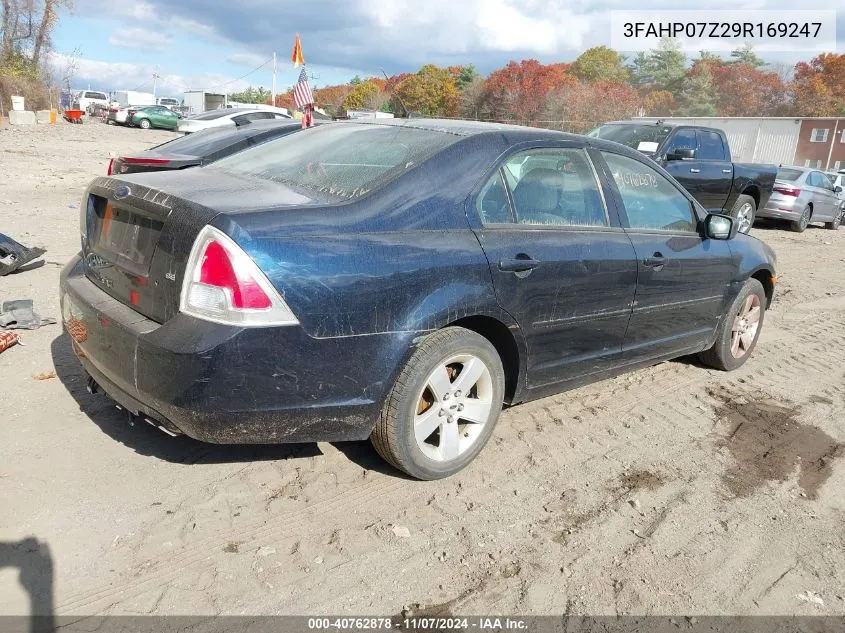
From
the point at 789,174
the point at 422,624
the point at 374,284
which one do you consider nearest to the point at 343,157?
the point at 374,284

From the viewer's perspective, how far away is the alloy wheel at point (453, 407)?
3.07 m

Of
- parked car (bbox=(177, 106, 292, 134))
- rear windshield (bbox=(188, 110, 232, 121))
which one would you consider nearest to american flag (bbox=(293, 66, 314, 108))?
parked car (bbox=(177, 106, 292, 134))

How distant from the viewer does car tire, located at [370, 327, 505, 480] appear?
115 inches

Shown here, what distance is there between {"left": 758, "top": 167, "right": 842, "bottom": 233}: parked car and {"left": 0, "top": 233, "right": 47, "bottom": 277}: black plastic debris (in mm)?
12949

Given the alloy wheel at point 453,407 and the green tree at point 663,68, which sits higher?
the green tree at point 663,68

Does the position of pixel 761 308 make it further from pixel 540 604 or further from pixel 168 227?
pixel 168 227

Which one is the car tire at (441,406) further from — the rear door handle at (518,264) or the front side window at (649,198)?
the front side window at (649,198)

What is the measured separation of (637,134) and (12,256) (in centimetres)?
867

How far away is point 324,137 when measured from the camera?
3.78 m

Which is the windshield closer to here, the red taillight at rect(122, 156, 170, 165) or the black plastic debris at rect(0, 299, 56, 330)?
the red taillight at rect(122, 156, 170, 165)

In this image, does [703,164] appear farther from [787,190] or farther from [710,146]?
[787,190]

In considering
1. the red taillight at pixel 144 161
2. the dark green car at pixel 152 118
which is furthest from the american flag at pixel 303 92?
the dark green car at pixel 152 118

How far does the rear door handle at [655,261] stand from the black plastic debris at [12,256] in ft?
17.7

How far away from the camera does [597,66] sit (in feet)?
209
